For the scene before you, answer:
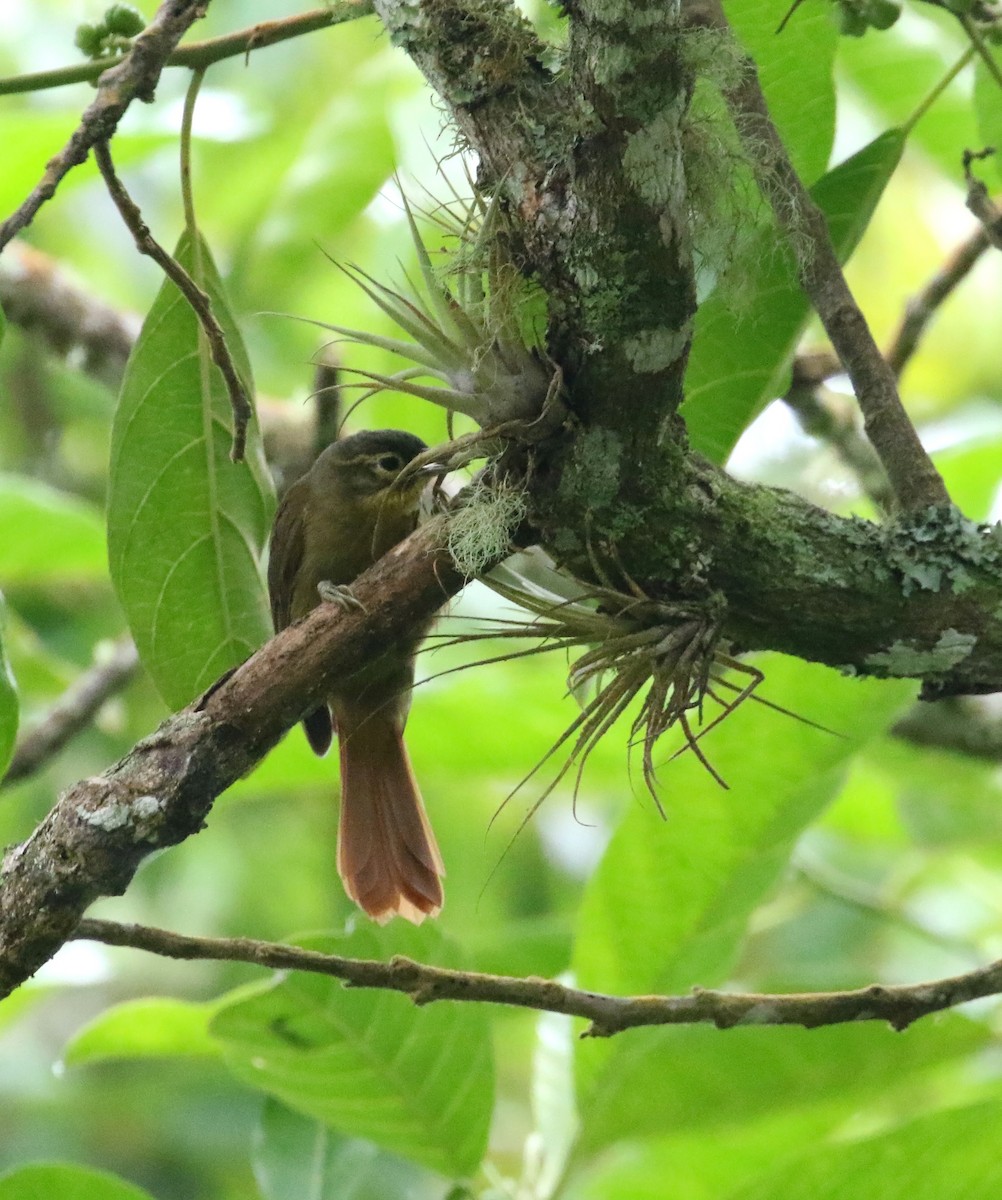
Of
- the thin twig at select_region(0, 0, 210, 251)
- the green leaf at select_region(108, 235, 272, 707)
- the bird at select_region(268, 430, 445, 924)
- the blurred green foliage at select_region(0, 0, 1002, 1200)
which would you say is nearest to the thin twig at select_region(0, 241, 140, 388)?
the blurred green foliage at select_region(0, 0, 1002, 1200)

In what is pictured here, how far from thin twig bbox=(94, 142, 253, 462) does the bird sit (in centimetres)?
108

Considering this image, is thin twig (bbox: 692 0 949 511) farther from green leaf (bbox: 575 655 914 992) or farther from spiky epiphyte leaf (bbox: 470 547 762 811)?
green leaf (bbox: 575 655 914 992)

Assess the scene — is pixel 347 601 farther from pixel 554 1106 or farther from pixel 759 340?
pixel 554 1106

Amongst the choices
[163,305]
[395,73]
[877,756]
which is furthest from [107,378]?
[877,756]

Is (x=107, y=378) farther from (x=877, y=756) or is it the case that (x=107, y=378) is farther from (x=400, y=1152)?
(x=400, y=1152)

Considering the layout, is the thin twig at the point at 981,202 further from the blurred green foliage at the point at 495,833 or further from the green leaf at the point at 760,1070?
the green leaf at the point at 760,1070

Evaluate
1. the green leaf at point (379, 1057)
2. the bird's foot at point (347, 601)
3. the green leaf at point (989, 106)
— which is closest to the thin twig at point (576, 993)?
the bird's foot at point (347, 601)

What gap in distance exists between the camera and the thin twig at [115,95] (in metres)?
1.64

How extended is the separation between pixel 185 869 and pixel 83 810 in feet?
13.8

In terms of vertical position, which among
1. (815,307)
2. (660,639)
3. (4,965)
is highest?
(815,307)

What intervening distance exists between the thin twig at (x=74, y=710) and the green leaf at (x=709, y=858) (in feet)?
4.58

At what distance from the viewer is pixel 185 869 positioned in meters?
5.64

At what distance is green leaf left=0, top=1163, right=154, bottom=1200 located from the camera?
2078 mm

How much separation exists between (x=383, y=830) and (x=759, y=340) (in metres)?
1.42
